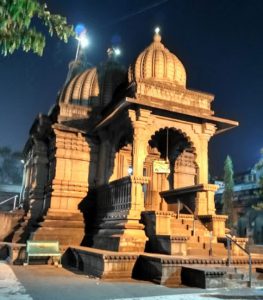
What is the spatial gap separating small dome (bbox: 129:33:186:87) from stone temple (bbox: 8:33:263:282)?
0.05 meters

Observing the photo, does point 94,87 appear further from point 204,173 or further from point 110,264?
point 110,264

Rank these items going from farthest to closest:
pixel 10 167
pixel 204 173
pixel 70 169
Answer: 1. pixel 10 167
2. pixel 70 169
3. pixel 204 173

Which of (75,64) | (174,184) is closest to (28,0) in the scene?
(174,184)

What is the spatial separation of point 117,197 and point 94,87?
723 centimetres

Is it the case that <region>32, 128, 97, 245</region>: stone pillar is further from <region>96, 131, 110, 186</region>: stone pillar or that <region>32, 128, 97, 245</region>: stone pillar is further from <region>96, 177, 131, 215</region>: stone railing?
<region>96, 177, 131, 215</region>: stone railing

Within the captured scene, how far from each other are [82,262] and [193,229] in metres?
3.87

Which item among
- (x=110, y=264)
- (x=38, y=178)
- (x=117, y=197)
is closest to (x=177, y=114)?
(x=117, y=197)

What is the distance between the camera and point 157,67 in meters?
15.4

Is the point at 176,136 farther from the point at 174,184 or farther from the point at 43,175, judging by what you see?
the point at 43,175

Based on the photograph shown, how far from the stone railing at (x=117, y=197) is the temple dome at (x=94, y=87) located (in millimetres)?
4938

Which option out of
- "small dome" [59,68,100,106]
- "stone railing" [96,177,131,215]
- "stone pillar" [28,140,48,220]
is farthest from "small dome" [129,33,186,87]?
"stone pillar" [28,140,48,220]

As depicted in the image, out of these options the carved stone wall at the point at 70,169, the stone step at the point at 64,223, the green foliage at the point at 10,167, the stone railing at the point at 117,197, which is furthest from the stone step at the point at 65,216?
the green foliage at the point at 10,167

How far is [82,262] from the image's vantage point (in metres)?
11.6

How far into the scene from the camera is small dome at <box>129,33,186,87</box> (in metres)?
15.4
